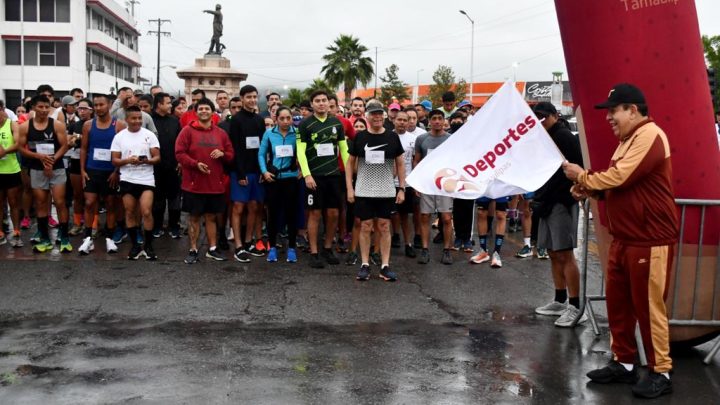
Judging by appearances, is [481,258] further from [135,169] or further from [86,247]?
[86,247]

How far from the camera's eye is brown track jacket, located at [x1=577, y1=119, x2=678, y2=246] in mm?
5082

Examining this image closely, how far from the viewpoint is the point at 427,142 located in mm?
10430

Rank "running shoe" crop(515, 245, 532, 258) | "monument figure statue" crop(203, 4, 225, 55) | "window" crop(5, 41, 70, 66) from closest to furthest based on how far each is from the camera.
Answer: "running shoe" crop(515, 245, 532, 258) < "monument figure statue" crop(203, 4, 225, 55) < "window" crop(5, 41, 70, 66)

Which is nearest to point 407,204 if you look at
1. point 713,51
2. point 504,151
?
point 504,151

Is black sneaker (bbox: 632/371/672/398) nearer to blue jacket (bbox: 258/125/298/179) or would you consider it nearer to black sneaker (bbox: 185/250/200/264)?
blue jacket (bbox: 258/125/298/179)

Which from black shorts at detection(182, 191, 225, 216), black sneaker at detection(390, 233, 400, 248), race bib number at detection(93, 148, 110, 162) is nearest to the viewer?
black shorts at detection(182, 191, 225, 216)

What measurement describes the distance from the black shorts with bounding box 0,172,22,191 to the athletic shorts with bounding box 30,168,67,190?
362mm

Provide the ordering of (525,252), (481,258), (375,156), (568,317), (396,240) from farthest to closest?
(396,240) < (525,252) < (481,258) < (375,156) < (568,317)

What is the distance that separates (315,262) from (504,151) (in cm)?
376

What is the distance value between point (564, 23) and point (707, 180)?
1650 mm

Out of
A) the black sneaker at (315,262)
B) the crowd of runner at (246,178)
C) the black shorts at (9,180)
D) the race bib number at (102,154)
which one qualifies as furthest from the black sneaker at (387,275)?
the black shorts at (9,180)

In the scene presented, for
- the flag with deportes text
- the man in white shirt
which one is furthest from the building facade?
the flag with deportes text

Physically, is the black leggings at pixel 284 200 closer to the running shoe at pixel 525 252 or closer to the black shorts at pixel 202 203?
the black shorts at pixel 202 203

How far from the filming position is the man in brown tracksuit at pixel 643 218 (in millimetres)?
5109
